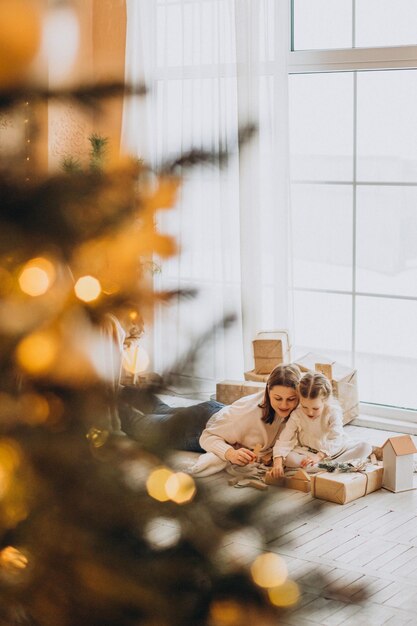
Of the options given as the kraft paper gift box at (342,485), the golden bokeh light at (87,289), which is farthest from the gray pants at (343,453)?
the golden bokeh light at (87,289)

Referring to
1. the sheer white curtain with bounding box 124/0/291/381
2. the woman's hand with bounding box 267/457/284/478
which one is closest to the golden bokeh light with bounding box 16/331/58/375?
the woman's hand with bounding box 267/457/284/478

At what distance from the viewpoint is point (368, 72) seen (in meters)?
5.21

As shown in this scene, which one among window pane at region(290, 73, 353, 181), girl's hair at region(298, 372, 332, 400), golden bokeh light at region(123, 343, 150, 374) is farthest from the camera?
window pane at region(290, 73, 353, 181)

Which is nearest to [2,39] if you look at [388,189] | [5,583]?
[5,583]

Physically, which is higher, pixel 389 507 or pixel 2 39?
pixel 2 39

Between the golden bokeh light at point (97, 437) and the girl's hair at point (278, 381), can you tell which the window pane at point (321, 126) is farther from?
the golden bokeh light at point (97, 437)

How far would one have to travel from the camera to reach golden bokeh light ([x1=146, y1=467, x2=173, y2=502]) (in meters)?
0.83

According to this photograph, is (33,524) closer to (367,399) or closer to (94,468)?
(94,468)

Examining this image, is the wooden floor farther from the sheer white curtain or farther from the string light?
the string light

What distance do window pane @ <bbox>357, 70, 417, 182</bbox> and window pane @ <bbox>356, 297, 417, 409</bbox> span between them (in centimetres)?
72

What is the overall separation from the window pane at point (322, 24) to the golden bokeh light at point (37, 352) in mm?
4796

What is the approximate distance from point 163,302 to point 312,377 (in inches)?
135

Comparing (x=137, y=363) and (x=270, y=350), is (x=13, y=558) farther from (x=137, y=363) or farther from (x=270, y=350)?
(x=270, y=350)

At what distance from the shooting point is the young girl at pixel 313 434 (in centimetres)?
420
